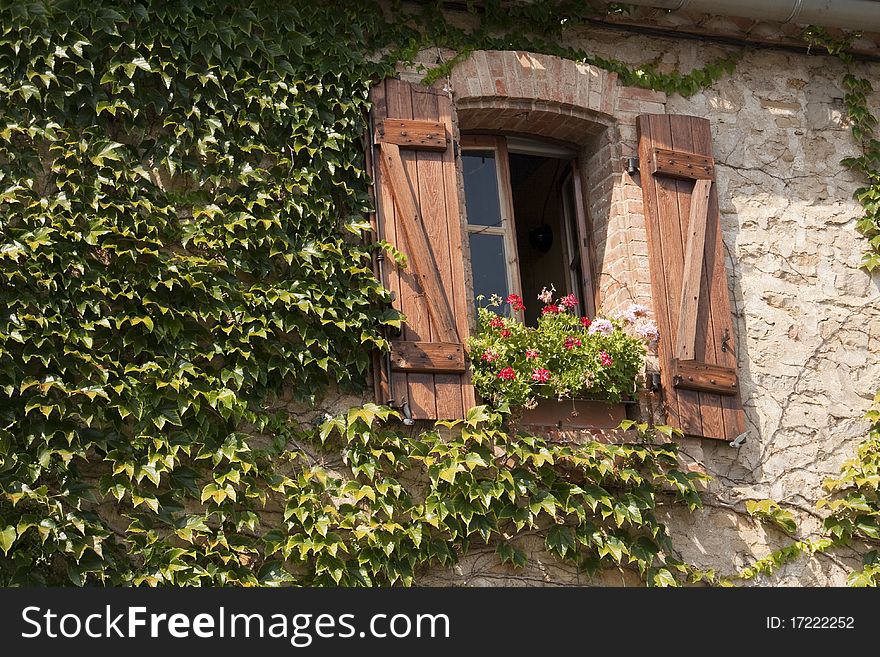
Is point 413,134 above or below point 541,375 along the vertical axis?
above

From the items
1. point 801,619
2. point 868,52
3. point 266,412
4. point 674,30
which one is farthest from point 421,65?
point 801,619

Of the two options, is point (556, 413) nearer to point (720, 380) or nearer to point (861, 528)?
point (720, 380)

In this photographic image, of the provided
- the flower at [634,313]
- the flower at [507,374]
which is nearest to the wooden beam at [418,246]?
the flower at [507,374]

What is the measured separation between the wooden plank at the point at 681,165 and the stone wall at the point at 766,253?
149 millimetres

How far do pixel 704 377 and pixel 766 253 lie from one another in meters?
0.87

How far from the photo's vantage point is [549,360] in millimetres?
6477

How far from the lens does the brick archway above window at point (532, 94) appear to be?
23.2 ft

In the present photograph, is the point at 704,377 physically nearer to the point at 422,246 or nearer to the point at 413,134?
the point at 422,246

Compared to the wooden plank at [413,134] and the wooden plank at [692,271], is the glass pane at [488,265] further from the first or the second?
the wooden plank at [692,271]

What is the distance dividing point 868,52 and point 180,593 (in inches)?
191

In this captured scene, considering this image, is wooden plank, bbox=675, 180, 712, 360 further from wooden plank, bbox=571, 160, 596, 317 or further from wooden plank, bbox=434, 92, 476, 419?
wooden plank, bbox=434, 92, 476, 419

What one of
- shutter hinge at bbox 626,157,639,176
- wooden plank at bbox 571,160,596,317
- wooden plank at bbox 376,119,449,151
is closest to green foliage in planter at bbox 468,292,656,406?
wooden plank at bbox 571,160,596,317

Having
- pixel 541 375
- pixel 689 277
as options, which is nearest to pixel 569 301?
pixel 541 375

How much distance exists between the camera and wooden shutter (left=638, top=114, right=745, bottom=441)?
676cm
